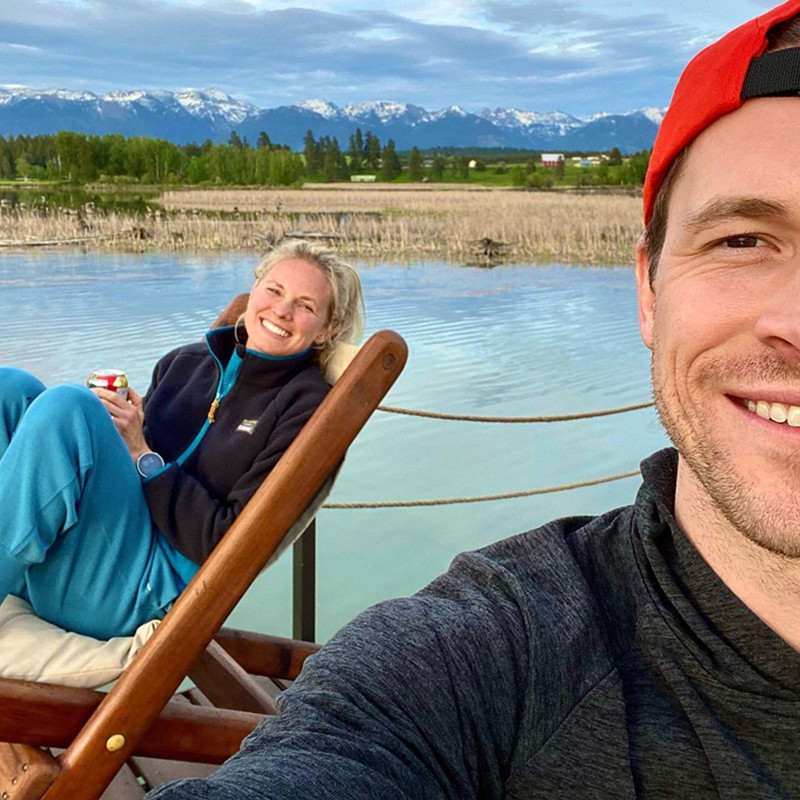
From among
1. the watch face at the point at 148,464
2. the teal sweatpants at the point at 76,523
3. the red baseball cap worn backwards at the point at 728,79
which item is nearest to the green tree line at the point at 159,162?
the watch face at the point at 148,464

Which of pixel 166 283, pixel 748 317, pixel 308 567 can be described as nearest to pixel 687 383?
pixel 748 317

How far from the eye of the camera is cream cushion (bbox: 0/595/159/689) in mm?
2010

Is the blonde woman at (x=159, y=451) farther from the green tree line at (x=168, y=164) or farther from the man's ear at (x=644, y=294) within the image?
the green tree line at (x=168, y=164)

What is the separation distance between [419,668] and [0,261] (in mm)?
19771

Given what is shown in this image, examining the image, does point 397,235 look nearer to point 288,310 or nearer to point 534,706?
point 288,310

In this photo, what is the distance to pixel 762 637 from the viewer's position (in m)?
0.99

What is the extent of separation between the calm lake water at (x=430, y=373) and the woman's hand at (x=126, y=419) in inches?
109

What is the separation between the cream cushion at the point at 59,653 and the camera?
2010 mm

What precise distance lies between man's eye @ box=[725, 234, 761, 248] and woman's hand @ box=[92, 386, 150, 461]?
186 cm

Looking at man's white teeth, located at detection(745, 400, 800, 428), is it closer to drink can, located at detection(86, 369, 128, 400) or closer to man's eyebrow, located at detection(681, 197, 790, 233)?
man's eyebrow, located at detection(681, 197, 790, 233)

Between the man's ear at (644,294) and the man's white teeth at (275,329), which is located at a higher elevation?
the man's ear at (644,294)

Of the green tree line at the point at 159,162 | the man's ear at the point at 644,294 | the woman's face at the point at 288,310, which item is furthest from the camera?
the green tree line at the point at 159,162

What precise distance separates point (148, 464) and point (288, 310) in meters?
0.62

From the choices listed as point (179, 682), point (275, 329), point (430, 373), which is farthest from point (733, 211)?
point (430, 373)
